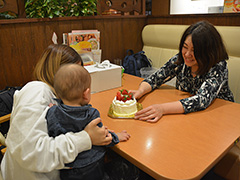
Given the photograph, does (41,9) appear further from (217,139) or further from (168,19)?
(217,139)

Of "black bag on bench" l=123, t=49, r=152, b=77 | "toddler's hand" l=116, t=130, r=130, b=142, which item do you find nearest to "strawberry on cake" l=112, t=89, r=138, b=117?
"toddler's hand" l=116, t=130, r=130, b=142

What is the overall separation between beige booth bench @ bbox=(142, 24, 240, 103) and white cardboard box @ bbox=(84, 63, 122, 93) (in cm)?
88

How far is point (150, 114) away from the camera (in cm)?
123

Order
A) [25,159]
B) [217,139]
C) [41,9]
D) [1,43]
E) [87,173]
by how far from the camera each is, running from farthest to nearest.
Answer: [41,9], [1,43], [217,139], [87,173], [25,159]

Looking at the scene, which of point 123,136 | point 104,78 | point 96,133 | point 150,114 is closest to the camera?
point 96,133

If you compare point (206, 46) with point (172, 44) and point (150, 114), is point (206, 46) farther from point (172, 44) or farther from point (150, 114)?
point (172, 44)

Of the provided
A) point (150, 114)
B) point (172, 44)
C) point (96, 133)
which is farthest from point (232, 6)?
A: point (96, 133)

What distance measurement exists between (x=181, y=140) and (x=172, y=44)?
6.36 feet

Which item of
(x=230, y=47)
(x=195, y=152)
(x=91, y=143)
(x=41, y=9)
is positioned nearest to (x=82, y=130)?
(x=91, y=143)

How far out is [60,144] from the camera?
82 centimetres

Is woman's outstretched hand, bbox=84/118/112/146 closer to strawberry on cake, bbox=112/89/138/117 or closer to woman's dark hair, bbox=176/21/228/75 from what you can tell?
strawberry on cake, bbox=112/89/138/117

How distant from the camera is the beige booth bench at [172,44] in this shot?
6.72 ft

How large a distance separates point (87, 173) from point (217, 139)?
645 millimetres

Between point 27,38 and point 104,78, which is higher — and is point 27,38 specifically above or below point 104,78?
above
